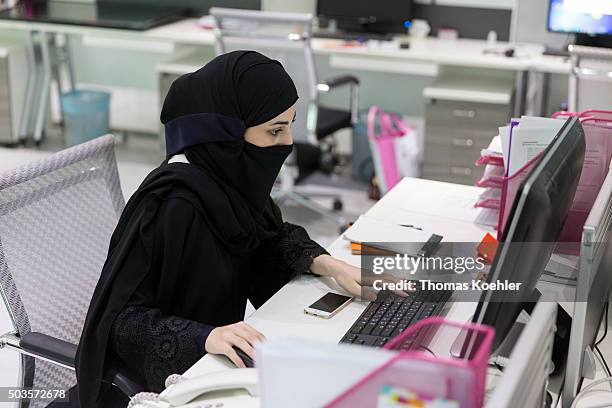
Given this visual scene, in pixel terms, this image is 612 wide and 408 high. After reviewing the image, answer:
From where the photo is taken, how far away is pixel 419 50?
441cm

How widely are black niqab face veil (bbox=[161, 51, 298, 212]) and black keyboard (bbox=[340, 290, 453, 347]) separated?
1.22 feet

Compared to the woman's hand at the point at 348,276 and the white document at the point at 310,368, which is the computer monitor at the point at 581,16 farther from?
the white document at the point at 310,368

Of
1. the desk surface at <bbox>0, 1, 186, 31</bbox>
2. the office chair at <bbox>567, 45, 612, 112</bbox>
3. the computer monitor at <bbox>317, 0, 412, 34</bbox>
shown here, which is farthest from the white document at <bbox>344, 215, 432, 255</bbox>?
the desk surface at <bbox>0, 1, 186, 31</bbox>

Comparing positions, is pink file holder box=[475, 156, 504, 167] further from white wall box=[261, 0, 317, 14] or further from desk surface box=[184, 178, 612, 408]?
white wall box=[261, 0, 317, 14]

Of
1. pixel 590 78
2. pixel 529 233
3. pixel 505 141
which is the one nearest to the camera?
pixel 529 233

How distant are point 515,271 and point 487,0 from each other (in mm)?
3597

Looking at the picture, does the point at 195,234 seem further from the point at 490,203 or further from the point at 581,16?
the point at 581,16

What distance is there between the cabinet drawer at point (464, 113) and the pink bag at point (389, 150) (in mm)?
154

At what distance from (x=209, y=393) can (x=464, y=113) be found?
3073mm

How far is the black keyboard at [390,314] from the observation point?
1705 millimetres

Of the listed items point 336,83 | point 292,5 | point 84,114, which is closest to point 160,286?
point 336,83

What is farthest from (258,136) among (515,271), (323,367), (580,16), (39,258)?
(580,16)

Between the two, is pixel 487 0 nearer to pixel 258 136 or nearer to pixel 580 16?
pixel 580 16

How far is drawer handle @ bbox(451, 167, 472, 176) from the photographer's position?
14.4 feet
